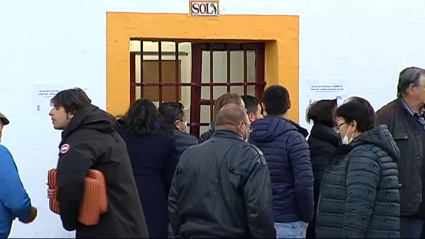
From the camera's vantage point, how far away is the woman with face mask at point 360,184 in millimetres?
5195

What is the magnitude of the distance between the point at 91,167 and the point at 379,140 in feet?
6.15

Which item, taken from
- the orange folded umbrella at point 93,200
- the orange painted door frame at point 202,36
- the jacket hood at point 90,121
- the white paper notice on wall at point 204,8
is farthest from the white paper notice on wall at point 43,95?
the orange folded umbrella at point 93,200

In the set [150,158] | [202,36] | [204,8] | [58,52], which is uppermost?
[204,8]

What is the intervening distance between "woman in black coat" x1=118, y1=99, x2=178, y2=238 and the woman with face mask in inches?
50.2

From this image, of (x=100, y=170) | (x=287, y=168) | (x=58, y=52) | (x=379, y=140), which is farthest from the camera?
(x=58, y=52)

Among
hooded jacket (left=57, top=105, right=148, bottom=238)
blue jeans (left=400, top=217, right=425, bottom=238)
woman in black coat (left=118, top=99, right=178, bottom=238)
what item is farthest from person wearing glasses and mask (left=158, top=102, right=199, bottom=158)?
blue jeans (left=400, top=217, right=425, bottom=238)

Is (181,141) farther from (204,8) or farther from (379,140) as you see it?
(379,140)

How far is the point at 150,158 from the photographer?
6.07 meters

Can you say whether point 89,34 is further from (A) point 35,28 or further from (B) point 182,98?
(B) point 182,98

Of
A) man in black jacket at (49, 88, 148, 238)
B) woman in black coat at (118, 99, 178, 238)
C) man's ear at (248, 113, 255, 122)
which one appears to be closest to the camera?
man in black jacket at (49, 88, 148, 238)

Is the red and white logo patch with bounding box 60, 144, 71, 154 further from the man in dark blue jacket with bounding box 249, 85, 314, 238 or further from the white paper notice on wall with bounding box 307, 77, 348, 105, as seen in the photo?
the white paper notice on wall with bounding box 307, 77, 348, 105

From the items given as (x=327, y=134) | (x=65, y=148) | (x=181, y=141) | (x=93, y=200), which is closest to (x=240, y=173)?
(x=93, y=200)

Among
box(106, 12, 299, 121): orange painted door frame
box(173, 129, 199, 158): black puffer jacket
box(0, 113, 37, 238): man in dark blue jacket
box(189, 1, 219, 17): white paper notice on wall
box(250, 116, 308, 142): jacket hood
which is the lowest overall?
box(0, 113, 37, 238): man in dark blue jacket

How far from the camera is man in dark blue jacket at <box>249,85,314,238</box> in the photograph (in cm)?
599
